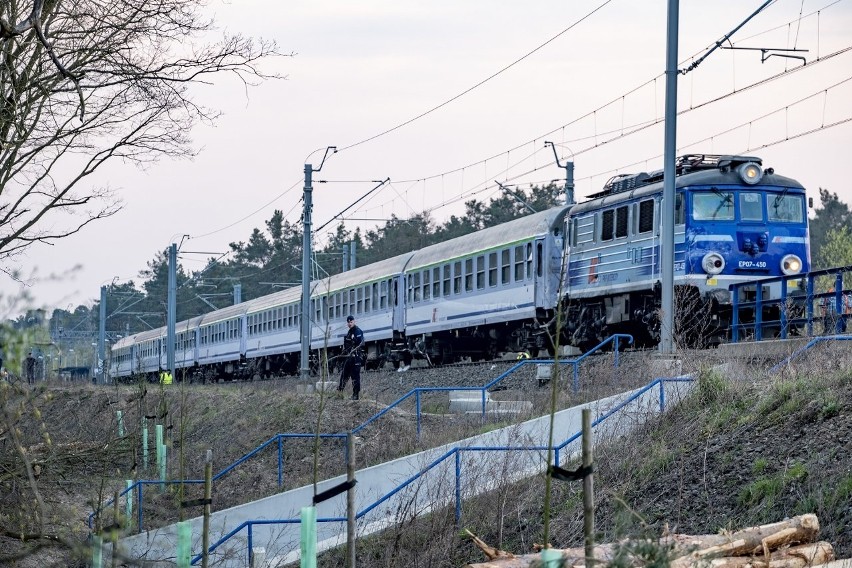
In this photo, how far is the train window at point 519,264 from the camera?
98.7 feet

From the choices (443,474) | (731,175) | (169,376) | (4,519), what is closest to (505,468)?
(443,474)

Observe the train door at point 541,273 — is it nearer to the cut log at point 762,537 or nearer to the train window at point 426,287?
the train window at point 426,287

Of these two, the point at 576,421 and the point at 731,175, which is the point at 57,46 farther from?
the point at 731,175

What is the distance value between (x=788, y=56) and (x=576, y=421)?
7082mm

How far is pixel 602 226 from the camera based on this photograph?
26.8 m

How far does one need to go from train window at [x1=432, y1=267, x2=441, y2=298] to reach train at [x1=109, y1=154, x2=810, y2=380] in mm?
28

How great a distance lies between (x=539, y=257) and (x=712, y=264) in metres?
6.24

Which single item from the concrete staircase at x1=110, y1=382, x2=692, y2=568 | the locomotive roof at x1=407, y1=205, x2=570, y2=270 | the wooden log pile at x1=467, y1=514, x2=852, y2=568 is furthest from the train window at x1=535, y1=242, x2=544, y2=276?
the wooden log pile at x1=467, y1=514, x2=852, y2=568

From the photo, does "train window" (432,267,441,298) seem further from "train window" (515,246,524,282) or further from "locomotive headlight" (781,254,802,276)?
"locomotive headlight" (781,254,802,276)

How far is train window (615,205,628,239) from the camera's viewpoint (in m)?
25.8

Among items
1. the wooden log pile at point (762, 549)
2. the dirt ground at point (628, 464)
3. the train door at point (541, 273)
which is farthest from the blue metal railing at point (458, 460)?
the train door at point (541, 273)

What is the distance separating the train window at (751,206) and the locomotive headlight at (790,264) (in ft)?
2.96

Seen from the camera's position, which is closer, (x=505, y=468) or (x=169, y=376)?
(x=505, y=468)

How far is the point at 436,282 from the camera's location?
3578 cm
